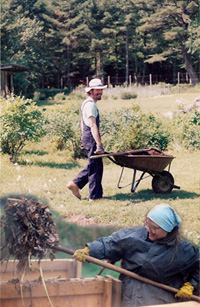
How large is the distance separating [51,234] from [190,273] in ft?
2.55

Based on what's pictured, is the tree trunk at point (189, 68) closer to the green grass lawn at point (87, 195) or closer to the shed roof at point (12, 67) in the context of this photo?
the green grass lawn at point (87, 195)

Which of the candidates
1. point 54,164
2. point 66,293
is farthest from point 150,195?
point 66,293

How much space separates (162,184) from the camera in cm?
472

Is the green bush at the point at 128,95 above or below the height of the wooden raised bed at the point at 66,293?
above

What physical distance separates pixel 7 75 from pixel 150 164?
2237 millimetres

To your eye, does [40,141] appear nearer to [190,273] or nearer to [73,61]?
[73,61]

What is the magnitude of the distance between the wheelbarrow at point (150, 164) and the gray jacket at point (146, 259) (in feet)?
5.94

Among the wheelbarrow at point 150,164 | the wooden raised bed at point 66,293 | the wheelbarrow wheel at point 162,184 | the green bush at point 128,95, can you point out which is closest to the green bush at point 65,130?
the green bush at point 128,95

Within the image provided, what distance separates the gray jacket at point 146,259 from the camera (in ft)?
8.06

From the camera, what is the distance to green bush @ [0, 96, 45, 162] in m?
5.33

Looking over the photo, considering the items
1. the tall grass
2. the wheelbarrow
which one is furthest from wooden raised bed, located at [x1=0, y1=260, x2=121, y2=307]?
the wheelbarrow

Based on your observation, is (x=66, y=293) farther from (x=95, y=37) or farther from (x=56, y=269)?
(x=95, y=37)

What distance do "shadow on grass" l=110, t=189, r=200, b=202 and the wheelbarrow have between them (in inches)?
2.4

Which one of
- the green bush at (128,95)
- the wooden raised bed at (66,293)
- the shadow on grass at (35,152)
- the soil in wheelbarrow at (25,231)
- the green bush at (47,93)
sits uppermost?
Result: the green bush at (47,93)
